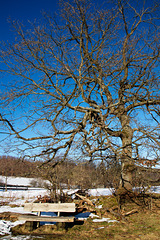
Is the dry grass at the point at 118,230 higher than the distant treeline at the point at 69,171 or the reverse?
the reverse

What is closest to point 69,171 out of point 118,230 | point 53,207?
point 53,207

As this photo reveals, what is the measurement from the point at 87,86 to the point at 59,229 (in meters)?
6.77

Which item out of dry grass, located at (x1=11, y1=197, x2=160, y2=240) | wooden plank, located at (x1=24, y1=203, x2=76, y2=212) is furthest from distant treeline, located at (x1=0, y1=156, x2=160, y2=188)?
dry grass, located at (x1=11, y1=197, x2=160, y2=240)

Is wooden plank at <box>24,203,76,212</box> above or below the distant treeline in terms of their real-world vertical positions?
below

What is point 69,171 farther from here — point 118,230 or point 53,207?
point 118,230

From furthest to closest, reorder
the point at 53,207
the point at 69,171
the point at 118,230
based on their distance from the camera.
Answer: the point at 69,171 < the point at 53,207 < the point at 118,230

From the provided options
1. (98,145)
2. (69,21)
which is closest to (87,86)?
(69,21)

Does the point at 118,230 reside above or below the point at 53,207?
below

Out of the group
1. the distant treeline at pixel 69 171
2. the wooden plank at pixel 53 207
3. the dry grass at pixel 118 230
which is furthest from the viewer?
the distant treeline at pixel 69 171

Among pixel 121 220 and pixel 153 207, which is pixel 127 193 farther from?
pixel 121 220

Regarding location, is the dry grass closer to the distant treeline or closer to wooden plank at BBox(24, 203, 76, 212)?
wooden plank at BBox(24, 203, 76, 212)

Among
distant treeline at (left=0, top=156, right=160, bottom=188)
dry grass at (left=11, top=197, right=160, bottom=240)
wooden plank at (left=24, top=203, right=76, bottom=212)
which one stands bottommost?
dry grass at (left=11, top=197, right=160, bottom=240)

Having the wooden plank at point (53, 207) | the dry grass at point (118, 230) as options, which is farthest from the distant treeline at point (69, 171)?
the dry grass at point (118, 230)

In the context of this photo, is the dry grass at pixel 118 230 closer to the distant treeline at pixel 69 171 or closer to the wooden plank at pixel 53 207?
the wooden plank at pixel 53 207
